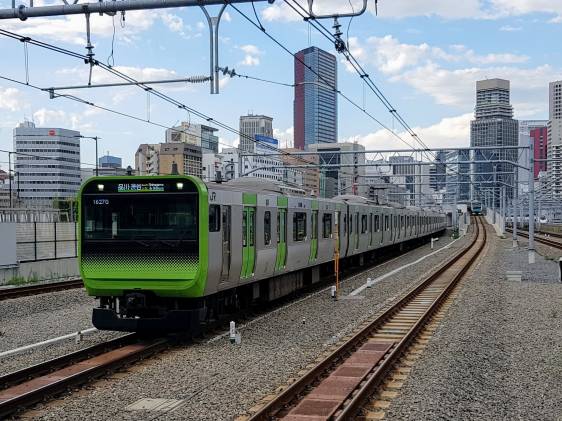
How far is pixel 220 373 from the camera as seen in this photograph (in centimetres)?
974

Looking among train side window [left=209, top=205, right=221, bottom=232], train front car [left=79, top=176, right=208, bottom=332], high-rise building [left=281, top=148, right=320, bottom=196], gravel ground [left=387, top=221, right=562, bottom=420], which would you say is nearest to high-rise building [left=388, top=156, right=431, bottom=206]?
high-rise building [left=281, top=148, right=320, bottom=196]

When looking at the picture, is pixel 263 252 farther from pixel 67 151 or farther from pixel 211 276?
pixel 67 151

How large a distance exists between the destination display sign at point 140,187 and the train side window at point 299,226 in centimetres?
641

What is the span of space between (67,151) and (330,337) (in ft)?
269

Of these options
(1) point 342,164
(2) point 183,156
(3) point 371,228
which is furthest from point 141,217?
(2) point 183,156

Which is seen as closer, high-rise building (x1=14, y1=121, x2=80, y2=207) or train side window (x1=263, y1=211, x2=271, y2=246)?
train side window (x1=263, y1=211, x2=271, y2=246)

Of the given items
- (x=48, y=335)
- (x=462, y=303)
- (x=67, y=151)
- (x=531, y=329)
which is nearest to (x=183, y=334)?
(x=48, y=335)

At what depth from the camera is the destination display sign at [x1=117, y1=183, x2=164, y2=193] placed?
11.9 m

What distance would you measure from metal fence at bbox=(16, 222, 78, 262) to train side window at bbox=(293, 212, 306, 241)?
11683 millimetres

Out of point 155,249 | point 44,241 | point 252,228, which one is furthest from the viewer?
point 44,241

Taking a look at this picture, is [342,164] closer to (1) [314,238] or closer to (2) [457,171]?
(1) [314,238]

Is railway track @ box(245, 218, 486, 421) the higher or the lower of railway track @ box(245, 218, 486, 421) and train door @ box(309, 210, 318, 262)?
the lower

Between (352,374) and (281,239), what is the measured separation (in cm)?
723

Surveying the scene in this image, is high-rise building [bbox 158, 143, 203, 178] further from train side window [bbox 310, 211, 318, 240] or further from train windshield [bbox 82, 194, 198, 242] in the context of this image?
train windshield [bbox 82, 194, 198, 242]
